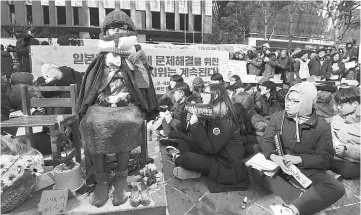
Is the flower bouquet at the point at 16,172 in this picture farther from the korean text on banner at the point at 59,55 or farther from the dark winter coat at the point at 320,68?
the dark winter coat at the point at 320,68

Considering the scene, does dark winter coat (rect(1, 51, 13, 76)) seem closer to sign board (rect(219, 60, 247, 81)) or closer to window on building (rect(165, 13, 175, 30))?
sign board (rect(219, 60, 247, 81))

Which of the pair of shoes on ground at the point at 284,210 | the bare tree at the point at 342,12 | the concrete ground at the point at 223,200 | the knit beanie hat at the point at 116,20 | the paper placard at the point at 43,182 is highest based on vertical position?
the bare tree at the point at 342,12

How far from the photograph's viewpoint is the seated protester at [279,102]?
4344mm

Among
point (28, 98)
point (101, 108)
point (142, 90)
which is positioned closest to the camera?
point (101, 108)

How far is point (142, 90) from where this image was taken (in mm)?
2299

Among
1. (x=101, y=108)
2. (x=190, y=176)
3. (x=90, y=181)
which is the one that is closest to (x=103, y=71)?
(x=101, y=108)

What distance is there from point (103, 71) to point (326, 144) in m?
2.35

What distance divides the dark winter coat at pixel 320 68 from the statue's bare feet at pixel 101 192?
28.0 feet

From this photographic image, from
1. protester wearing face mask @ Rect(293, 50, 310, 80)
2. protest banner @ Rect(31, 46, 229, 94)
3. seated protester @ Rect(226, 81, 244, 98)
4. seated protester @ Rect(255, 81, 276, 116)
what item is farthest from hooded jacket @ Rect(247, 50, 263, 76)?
seated protester @ Rect(226, 81, 244, 98)

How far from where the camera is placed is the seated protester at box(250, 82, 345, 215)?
2.18m

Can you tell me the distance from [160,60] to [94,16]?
69.8 ft

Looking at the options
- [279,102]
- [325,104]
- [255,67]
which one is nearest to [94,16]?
[255,67]

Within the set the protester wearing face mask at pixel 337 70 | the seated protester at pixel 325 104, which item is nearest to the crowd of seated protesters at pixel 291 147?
the seated protester at pixel 325 104

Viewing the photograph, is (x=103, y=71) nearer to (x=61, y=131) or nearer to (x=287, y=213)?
(x=61, y=131)
